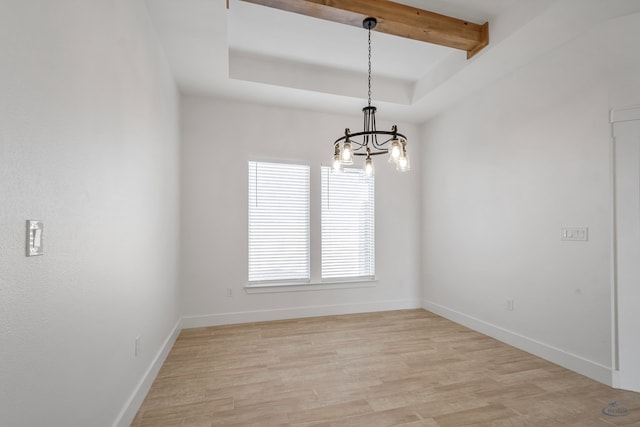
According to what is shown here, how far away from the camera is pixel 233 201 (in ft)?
14.4

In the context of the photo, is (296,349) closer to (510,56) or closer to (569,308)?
(569,308)

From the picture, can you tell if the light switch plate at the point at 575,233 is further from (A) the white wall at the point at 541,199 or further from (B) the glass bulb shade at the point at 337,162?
(B) the glass bulb shade at the point at 337,162

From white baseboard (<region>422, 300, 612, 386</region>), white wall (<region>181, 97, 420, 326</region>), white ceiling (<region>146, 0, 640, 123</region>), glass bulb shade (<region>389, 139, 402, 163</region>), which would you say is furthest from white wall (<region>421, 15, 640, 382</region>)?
glass bulb shade (<region>389, 139, 402, 163</region>)

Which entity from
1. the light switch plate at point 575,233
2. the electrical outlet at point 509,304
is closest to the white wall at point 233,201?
the electrical outlet at point 509,304

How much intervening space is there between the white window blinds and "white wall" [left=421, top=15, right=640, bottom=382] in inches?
45.5

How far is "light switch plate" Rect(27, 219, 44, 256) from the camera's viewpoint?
1103 millimetres

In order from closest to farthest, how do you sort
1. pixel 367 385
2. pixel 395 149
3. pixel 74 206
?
pixel 74 206
pixel 395 149
pixel 367 385

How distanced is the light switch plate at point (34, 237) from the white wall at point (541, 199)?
12.7 ft

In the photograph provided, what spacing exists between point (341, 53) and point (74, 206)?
3268mm

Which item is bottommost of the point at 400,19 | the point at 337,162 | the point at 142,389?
the point at 142,389

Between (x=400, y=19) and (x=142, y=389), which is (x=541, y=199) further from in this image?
(x=142, y=389)

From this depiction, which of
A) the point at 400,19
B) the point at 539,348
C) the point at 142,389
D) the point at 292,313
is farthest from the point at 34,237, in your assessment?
the point at 539,348

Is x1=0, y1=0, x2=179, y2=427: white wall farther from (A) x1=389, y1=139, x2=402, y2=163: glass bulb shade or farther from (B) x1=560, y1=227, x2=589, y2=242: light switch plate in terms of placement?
(B) x1=560, y1=227, x2=589, y2=242: light switch plate

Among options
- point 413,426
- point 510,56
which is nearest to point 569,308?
point 413,426
